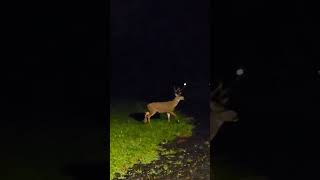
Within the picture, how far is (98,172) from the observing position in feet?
13.3

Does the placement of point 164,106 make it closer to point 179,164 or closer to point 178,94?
point 178,94

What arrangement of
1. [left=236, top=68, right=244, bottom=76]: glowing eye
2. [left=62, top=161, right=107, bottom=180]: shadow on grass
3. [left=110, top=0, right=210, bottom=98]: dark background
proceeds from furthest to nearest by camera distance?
[left=236, top=68, right=244, bottom=76]: glowing eye < [left=62, top=161, right=107, bottom=180]: shadow on grass < [left=110, top=0, right=210, bottom=98]: dark background

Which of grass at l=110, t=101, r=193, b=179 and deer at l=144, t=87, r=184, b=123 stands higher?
deer at l=144, t=87, r=184, b=123

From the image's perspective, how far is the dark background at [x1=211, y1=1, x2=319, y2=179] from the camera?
13.9 ft

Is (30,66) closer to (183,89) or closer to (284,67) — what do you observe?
(183,89)

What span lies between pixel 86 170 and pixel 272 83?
1.78 metres

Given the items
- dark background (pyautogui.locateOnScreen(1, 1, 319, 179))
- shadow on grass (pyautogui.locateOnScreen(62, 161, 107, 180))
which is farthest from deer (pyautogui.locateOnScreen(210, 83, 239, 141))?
shadow on grass (pyautogui.locateOnScreen(62, 161, 107, 180))

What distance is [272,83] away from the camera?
436 centimetres

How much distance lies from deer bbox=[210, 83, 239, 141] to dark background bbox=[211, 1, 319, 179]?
25cm

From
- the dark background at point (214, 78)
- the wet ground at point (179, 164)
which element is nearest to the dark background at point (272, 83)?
the dark background at point (214, 78)

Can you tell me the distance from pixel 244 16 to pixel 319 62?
775 millimetres

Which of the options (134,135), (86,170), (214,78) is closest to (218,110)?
(214,78)

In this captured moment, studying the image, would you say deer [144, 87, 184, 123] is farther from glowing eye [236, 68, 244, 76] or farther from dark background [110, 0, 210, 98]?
glowing eye [236, 68, 244, 76]

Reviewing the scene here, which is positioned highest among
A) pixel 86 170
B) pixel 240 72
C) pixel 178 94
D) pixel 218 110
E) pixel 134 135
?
pixel 240 72
